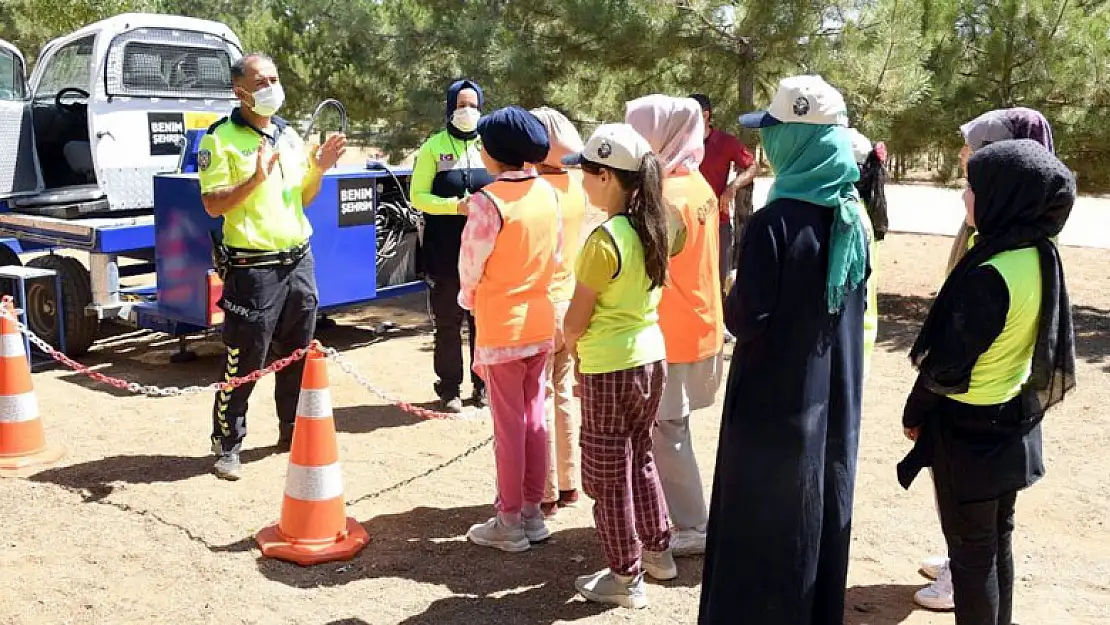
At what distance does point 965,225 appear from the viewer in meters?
3.98

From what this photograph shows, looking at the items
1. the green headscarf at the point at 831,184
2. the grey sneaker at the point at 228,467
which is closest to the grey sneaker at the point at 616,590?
the green headscarf at the point at 831,184

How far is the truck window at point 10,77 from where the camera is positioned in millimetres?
8484

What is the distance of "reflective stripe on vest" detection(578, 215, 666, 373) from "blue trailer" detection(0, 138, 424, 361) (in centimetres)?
383

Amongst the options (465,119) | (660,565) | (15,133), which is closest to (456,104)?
(465,119)

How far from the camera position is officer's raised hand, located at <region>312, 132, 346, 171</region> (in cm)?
504

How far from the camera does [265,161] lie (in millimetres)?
4875

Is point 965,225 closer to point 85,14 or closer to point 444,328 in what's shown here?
point 444,328

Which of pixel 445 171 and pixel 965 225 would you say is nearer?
pixel 965 225

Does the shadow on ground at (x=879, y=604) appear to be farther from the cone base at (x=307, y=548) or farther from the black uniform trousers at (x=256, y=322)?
the black uniform trousers at (x=256, y=322)

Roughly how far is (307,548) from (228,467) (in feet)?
3.83

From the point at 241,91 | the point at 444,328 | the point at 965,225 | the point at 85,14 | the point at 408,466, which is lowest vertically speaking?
the point at 408,466

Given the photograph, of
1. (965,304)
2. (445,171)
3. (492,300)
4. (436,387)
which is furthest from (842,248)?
(436,387)

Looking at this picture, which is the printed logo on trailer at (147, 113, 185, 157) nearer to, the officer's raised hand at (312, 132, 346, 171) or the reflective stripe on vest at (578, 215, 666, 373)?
the officer's raised hand at (312, 132, 346, 171)

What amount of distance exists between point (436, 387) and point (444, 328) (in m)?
0.39
